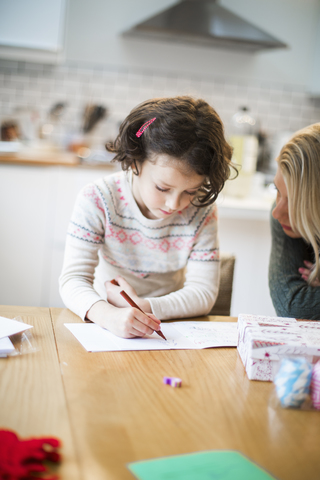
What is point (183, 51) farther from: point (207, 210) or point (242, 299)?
point (207, 210)

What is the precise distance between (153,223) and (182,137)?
29 centimetres

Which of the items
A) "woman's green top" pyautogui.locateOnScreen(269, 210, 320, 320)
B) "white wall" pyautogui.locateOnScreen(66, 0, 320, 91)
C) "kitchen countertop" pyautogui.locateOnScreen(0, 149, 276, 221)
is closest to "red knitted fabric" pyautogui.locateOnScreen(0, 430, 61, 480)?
"woman's green top" pyautogui.locateOnScreen(269, 210, 320, 320)

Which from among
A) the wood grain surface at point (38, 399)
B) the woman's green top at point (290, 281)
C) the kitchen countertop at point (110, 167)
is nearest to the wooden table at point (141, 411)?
the wood grain surface at point (38, 399)

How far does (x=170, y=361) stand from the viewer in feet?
2.84

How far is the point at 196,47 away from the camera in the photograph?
10.1 ft

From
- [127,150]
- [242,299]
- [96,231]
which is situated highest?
[127,150]

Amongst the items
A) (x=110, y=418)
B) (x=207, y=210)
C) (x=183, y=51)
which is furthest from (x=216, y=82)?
(x=110, y=418)

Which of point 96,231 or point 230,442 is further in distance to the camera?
point 96,231

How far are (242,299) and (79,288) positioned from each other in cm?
166

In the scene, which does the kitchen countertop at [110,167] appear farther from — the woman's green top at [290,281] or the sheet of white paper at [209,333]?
the sheet of white paper at [209,333]

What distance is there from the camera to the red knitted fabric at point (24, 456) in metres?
0.50

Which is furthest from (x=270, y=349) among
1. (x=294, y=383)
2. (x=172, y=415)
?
(x=172, y=415)

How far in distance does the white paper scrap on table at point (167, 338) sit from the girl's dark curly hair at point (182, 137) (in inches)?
14.8

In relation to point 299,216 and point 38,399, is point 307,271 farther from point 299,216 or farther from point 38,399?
point 38,399
